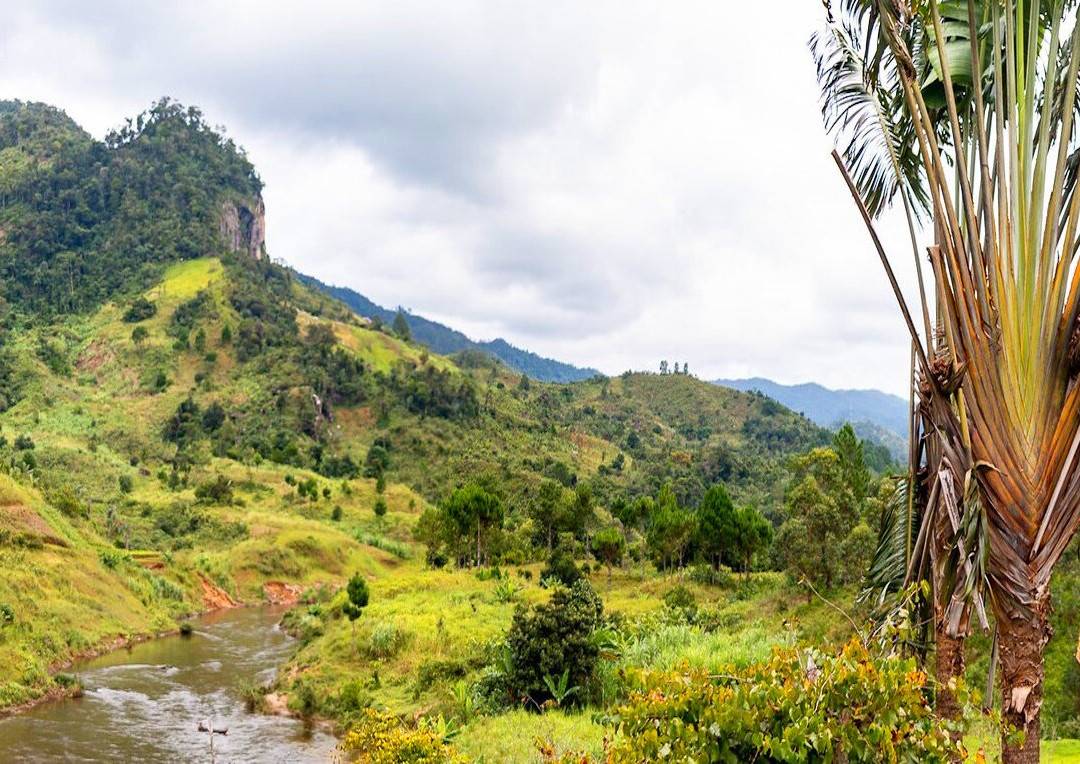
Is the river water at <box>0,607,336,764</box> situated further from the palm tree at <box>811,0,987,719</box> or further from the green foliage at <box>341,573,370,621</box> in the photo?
the palm tree at <box>811,0,987,719</box>

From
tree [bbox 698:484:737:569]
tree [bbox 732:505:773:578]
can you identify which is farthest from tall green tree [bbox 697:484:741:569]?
tree [bbox 732:505:773:578]

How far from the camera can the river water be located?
21125 mm

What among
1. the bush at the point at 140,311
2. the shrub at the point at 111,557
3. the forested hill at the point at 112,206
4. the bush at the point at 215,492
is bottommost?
the shrub at the point at 111,557

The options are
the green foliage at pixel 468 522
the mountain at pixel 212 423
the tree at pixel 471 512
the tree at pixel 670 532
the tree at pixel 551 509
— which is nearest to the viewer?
the mountain at pixel 212 423

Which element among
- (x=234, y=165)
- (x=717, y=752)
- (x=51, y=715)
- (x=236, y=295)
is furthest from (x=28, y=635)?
(x=234, y=165)

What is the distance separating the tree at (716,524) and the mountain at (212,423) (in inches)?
358

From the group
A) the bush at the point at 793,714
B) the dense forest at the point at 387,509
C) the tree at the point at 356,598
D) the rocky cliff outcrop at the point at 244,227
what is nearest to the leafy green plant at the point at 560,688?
the dense forest at the point at 387,509

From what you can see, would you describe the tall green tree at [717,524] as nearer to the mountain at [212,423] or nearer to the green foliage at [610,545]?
the green foliage at [610,545]

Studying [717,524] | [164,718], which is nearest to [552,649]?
[164,718]

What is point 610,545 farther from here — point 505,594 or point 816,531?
point 816,531

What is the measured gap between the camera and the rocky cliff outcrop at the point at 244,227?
14675 cm

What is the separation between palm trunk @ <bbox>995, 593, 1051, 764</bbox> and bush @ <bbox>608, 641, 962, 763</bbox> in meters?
0.61

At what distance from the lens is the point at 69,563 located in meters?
38.1

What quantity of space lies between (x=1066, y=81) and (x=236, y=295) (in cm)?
11687
